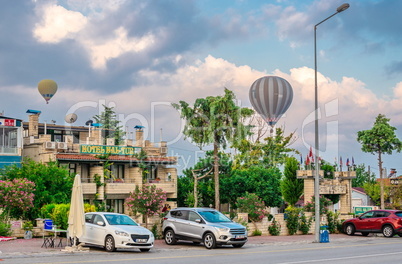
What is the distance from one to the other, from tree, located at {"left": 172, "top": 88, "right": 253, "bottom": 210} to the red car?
18.5 metres

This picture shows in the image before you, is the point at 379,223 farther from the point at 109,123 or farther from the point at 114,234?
the point at 109,123

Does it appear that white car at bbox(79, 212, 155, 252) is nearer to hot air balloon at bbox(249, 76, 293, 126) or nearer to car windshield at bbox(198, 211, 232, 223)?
car windshield at bbox(198, 211, 232, 223)

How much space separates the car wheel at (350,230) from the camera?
117 feet

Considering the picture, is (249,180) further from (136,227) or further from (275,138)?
(136,227)

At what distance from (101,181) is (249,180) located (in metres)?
15.4

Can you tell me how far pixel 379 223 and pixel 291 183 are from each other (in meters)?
29.6

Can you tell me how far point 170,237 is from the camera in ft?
86.4

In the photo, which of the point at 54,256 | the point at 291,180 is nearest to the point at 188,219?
the point at 54,256

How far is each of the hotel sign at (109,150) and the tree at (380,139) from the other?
2407cm

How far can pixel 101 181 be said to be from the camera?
52.7m

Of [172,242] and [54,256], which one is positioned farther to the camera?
[172,242]

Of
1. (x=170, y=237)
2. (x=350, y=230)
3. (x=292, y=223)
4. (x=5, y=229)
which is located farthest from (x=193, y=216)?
(x=350, y=230)

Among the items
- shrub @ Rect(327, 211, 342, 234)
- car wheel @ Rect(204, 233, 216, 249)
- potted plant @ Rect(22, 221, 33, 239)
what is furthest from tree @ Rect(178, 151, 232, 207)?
car wheel @ Rect(204, 233, 216, 249)

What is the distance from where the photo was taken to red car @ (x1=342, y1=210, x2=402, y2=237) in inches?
1313
